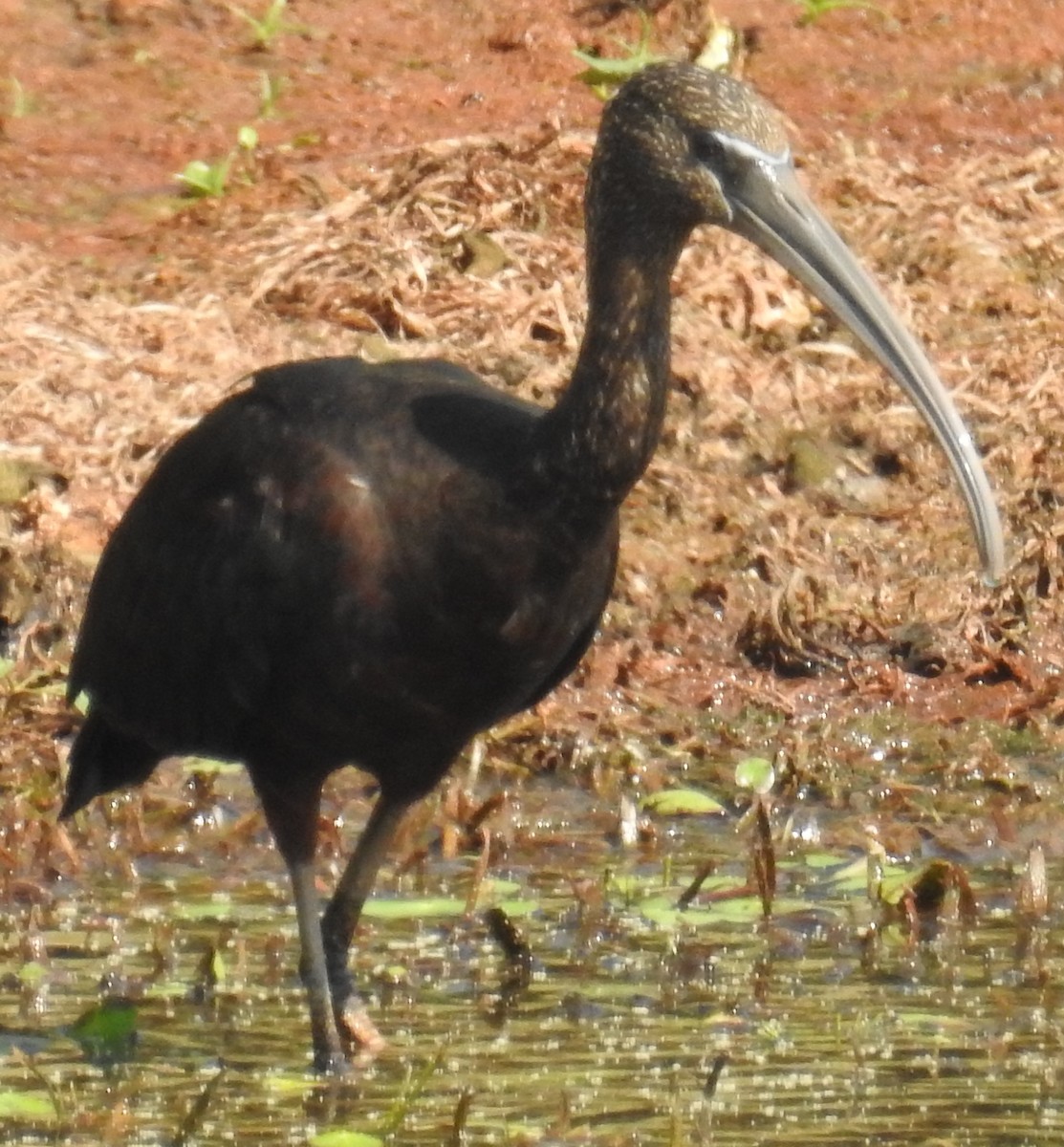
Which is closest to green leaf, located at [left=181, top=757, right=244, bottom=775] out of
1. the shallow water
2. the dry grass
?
the shallow water

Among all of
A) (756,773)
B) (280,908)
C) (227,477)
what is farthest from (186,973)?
(756,773)

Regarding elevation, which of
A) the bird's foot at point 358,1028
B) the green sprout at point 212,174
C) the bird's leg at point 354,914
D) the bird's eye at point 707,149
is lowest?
the bird's foot at point 358,1028

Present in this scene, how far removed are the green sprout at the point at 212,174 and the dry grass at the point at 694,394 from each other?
118 millimetres

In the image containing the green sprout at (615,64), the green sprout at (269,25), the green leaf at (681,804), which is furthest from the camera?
the green sprout at (269,25)

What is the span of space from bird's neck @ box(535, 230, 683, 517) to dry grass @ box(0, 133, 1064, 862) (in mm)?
2523

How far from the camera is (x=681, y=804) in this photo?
7473 mm

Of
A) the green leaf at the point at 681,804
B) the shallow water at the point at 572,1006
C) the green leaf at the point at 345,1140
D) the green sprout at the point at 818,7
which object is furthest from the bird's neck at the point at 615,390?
the green sprout at the point at 818,7

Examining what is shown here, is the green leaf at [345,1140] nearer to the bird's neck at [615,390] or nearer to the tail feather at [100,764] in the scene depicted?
the bird's neck at [615,390]

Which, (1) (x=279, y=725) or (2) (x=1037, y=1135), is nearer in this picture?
(2) (x=1037, y=1135)

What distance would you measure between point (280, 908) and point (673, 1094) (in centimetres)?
164

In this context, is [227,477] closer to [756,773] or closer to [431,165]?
[756,773]

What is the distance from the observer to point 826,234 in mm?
5367

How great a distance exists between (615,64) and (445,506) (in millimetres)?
6148

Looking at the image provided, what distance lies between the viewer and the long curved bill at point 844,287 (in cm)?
531
